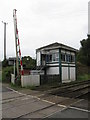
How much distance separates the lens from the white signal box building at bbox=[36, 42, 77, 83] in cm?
2217

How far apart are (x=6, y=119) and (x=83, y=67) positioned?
40162mm

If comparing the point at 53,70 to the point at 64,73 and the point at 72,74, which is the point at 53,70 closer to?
the point at 64,73

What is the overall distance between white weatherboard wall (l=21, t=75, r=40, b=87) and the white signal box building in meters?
4.58

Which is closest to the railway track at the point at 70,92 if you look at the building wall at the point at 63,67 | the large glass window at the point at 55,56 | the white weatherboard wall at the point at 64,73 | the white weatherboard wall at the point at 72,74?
the building wall at the point at 63,67

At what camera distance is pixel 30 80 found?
658 inches

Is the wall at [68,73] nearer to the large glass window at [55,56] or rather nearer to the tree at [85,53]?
the large glass window at [55,56]

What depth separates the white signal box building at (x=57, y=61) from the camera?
72.7 feet

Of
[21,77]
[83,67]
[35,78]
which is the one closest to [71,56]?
[35,78]

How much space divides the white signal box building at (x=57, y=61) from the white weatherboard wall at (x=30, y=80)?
4584mm

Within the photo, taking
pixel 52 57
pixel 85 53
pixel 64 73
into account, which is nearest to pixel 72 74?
pixel 64 73

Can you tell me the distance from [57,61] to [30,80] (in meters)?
6.93

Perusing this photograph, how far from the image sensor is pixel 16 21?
1864 centimetres

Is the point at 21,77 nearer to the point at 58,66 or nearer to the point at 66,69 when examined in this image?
the point at 58,66

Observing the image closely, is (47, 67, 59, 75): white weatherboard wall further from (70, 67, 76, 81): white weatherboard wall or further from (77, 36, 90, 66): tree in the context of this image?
(77, 36, 90, 66): tree
